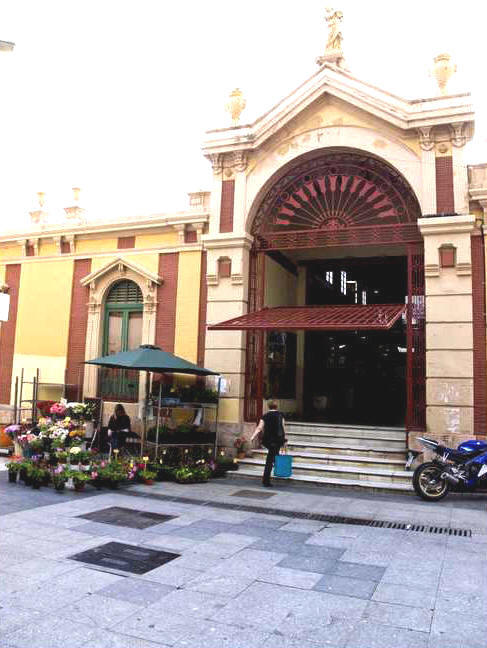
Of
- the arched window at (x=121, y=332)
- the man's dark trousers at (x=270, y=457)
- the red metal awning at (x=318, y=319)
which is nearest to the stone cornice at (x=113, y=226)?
the arched window at (x=121, y=332)

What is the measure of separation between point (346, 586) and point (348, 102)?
11.3 metres

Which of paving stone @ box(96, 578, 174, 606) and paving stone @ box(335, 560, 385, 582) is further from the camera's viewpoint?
paving stone @ box(335, 560, 385, 582)

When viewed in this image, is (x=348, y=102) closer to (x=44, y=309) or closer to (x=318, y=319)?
(x=318, y=319)

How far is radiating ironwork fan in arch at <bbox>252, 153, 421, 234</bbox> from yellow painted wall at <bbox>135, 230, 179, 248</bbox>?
7.86ft

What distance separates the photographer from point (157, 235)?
15.8 metres

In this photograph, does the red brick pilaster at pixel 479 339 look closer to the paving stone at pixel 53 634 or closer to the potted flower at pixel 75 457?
the potted flower at pixel 75 457

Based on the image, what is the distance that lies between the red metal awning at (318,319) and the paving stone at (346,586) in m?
6.17

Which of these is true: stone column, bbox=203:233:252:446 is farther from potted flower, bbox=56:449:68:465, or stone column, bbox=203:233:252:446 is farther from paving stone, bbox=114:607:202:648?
paving stone, bbox=114:607:202:648

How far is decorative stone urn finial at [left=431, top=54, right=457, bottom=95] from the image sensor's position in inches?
510

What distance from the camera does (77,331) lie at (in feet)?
54.5

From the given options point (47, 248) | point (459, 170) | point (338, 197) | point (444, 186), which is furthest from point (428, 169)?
point (47, 248)

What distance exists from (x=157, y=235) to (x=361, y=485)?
347 inches

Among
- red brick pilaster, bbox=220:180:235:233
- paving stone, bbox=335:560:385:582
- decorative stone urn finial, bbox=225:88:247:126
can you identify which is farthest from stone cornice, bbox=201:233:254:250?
paving stone, bbox=335:560:385:582

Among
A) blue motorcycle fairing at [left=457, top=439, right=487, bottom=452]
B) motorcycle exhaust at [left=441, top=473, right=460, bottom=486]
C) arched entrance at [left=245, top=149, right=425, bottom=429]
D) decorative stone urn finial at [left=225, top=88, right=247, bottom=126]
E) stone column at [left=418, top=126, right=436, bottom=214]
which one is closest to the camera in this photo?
motorcycle exhaust at [left=441, top=473, right=460, bottom=486]
